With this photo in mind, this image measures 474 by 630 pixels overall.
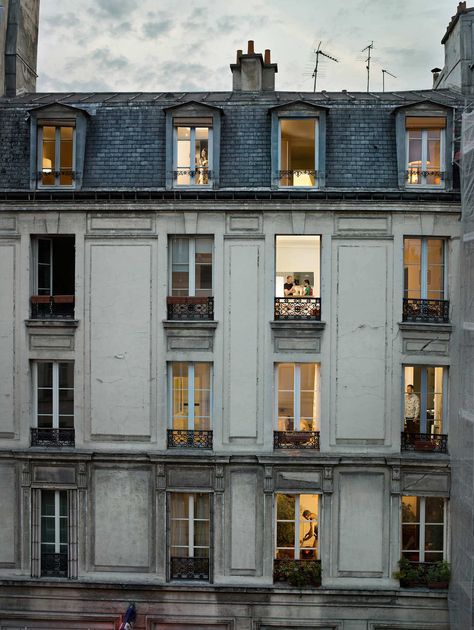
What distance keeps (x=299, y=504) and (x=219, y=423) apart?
2707 mm

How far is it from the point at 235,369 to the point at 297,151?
545 centimetres

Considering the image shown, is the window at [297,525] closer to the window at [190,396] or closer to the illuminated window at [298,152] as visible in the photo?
the window at [190,396]

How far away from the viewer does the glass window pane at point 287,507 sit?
49.4ft

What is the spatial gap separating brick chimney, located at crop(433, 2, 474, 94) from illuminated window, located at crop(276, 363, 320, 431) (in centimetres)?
835

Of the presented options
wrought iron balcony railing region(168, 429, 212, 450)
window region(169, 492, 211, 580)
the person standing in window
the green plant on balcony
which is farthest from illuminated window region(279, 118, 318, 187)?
the green plant on balcony

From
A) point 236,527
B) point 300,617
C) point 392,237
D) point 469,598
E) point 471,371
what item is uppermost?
point 392,237

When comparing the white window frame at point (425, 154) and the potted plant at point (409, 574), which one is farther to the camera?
the white window frame at point (425, 154)

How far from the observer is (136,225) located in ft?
49.2

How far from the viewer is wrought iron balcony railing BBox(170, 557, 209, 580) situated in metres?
15.0

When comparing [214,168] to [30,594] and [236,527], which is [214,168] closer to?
[236,527]

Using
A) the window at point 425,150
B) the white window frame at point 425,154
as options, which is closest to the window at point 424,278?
the white window frame at point 425,154

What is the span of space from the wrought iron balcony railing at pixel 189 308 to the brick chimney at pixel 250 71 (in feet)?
24.2

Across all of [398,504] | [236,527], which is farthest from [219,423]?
[398,504]

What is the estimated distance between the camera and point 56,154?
15250 mm
